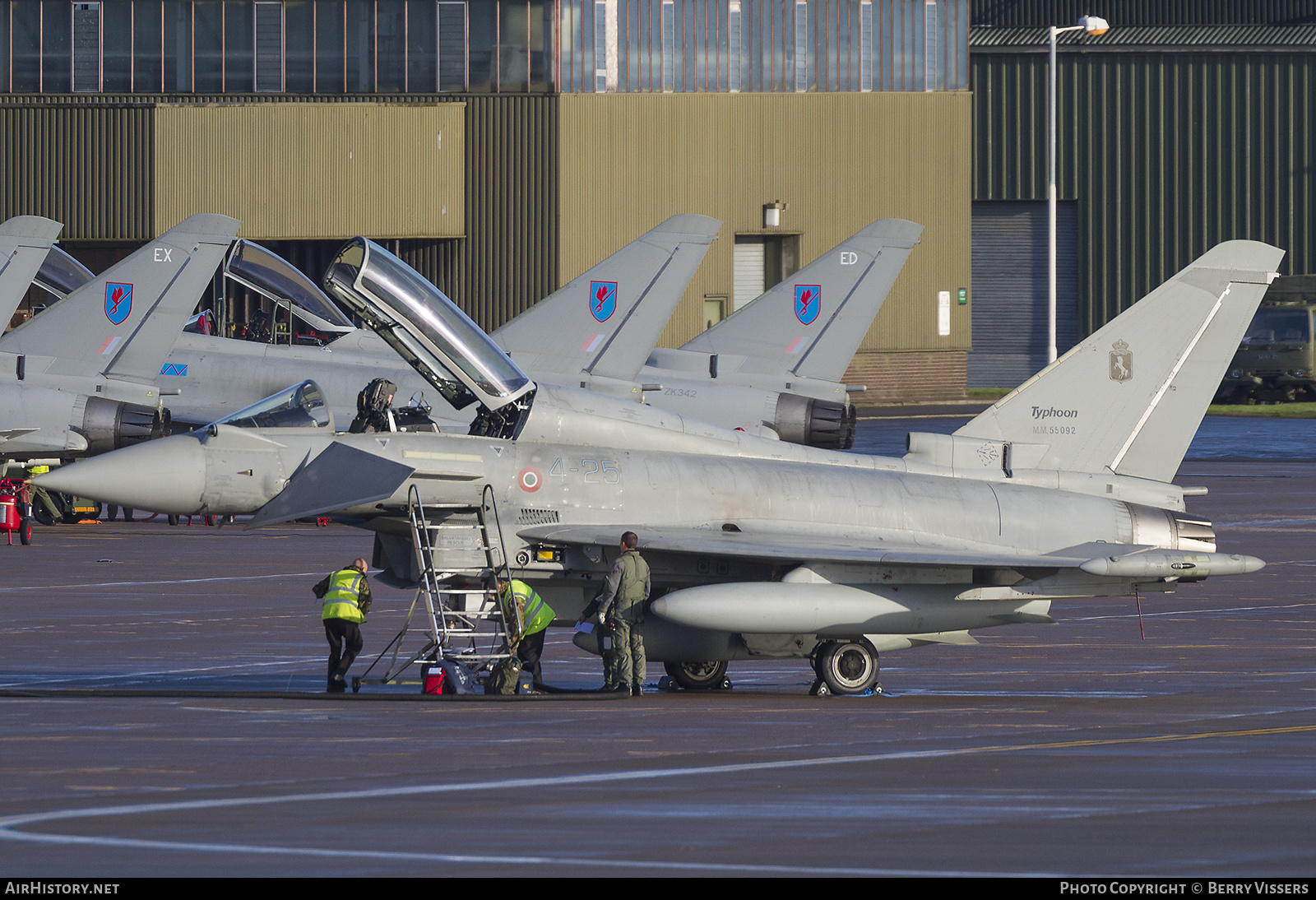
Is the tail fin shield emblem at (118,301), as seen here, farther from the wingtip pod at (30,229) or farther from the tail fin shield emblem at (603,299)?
the tail fin shield emblem at (603,299)

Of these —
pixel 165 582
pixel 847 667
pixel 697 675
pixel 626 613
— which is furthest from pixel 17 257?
pixel 847 667

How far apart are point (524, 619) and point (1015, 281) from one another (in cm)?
6065

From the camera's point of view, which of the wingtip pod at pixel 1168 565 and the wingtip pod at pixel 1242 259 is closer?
the wingtip pod at pixel 1168 565

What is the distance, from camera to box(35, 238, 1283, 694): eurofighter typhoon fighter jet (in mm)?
17469

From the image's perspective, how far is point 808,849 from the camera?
33.6ft

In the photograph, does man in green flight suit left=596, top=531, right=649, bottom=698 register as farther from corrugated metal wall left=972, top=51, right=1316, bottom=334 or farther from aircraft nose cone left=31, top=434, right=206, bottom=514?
corrugated metal wall left=972, top=51, right=1316, bottom=334

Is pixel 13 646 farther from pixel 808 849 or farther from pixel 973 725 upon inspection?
pixel 808 849

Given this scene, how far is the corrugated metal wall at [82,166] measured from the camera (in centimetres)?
5828

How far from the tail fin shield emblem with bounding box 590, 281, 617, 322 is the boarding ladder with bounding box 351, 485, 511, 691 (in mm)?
11618

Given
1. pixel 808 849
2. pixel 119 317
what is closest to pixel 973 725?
pixel 808 849

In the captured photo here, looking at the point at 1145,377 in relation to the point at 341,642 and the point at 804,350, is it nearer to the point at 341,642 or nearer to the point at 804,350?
the point at 341,642

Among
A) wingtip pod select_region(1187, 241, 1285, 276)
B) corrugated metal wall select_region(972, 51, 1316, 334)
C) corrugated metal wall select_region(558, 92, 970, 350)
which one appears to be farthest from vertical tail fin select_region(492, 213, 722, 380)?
corrugated metal wall select_region(972, 51, 1316, 334)

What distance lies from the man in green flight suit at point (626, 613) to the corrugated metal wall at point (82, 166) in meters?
44.4

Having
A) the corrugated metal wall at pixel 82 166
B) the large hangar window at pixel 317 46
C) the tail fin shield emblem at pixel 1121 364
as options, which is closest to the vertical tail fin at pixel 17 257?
the tail fin shield emblem at pixel 1121 364
